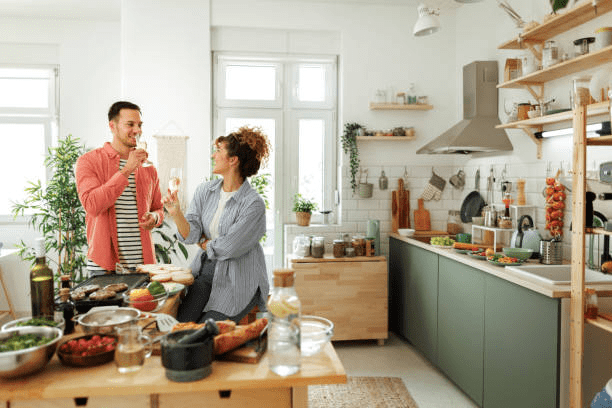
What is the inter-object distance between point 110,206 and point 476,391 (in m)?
2.51

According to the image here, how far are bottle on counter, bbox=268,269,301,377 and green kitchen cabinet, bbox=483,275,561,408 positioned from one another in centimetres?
149

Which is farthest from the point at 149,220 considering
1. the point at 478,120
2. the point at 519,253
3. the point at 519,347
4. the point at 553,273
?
the point at 478,120

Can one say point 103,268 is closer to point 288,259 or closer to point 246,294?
point 246,294

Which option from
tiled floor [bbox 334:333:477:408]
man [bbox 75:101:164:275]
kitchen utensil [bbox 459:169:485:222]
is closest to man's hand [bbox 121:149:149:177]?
man [bbox 75:101:164:275]

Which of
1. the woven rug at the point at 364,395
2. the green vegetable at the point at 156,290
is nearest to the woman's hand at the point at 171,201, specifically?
the green vegetable at the point at 156,290

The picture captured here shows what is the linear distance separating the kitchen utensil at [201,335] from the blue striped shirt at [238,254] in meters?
0.98

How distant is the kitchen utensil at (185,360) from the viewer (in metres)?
1.30

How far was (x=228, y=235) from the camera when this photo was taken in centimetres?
237

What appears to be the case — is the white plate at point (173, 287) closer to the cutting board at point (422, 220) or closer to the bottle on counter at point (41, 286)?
the bottle on counter at point (41, 286)

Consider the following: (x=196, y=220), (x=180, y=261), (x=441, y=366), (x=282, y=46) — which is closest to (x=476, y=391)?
(x=441, y=366)

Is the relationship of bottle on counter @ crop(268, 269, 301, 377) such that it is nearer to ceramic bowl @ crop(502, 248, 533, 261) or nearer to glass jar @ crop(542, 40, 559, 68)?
ceramic bowl @ crop(502, 248, 533, 261)

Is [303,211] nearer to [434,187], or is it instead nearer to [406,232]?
[406,232]

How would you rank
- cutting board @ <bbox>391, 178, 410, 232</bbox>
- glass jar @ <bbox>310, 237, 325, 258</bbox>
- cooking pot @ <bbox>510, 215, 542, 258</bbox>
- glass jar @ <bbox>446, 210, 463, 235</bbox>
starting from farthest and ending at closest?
cutting board @ <bbox>391, 178, 410, 232</bbox>
glass jar @ <bbox>446, 210, 463, 235</bbox>
glass jar @ <bbox>310, 237, 325, 258</bbox>
cooking pot @ <bbox>510, 215, 542, 258</bbox>

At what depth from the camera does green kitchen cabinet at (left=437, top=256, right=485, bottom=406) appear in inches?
119
